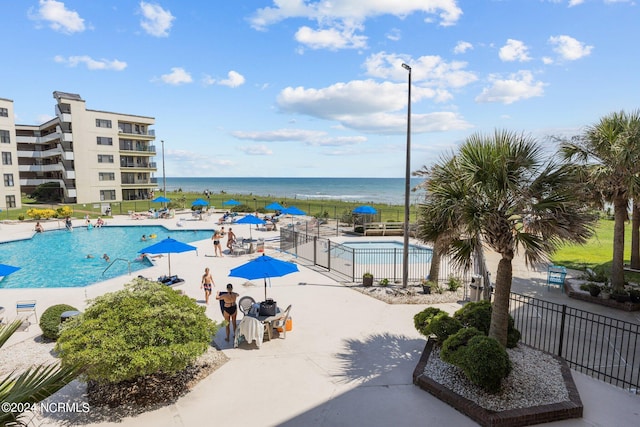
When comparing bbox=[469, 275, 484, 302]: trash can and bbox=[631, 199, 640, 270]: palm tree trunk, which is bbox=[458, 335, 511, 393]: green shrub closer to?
bbox=[469, 275, 484, 302]: trash can

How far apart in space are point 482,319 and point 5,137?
2419 inches

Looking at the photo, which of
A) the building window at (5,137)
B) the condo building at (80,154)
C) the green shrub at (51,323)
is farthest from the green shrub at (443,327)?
the building window at (5,137)

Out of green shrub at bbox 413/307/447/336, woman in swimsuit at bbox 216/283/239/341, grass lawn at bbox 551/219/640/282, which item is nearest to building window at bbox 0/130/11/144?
woman in swimsuit at bbox 216/283/239/341

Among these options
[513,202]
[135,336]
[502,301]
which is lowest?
[135,336]

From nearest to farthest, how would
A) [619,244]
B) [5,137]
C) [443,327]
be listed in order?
1. [443,327]
2. [619,244]
3. [5,137]

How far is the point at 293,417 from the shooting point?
6902 mm

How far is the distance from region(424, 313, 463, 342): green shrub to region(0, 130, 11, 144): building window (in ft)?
198

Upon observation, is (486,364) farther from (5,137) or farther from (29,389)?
(5,137)

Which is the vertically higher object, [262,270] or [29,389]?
[29,389]

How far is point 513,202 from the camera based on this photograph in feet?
24.8

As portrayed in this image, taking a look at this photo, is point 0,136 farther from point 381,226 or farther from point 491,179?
point 491,179

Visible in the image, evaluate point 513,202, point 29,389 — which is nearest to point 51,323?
point 29,389

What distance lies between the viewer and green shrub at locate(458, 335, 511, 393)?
23.2 ft

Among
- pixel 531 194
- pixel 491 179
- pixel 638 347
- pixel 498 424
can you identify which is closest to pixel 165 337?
pixel 498 424
